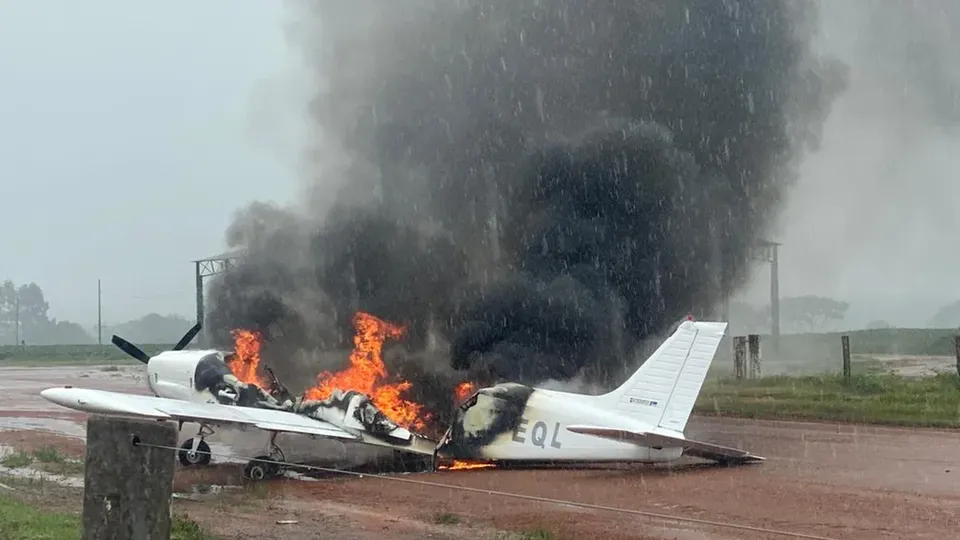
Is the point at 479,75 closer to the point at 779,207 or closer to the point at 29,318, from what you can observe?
the point at 779,207

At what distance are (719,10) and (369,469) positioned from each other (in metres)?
14.1

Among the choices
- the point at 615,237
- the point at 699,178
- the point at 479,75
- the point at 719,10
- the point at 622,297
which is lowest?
the point at 622,297

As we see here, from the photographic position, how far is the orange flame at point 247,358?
16.8m

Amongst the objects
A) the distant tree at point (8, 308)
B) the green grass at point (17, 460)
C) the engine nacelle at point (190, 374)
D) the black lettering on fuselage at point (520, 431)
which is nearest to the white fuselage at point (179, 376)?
the engine nacelle at point (190, 374)

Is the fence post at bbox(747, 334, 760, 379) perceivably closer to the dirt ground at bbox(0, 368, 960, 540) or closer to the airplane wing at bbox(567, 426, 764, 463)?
the dirt ground at bbox(0, 368, 960, 540)

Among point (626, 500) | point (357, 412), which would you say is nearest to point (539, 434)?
point (626, 500)

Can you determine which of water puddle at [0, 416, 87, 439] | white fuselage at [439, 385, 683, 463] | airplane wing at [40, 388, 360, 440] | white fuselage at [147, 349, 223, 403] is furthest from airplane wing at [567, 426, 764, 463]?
water puddle at [0, 416, 87, 439]

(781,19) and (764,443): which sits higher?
(781,19)

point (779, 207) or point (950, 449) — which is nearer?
point (950, 449)

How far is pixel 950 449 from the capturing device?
1488 cm

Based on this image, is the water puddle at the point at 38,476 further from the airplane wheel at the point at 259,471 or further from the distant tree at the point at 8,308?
the distant tree at the point at 8,308

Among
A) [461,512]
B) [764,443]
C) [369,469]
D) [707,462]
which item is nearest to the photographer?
[461,512]

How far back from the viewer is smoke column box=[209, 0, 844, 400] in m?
19.7

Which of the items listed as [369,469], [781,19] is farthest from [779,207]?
[369,469]
